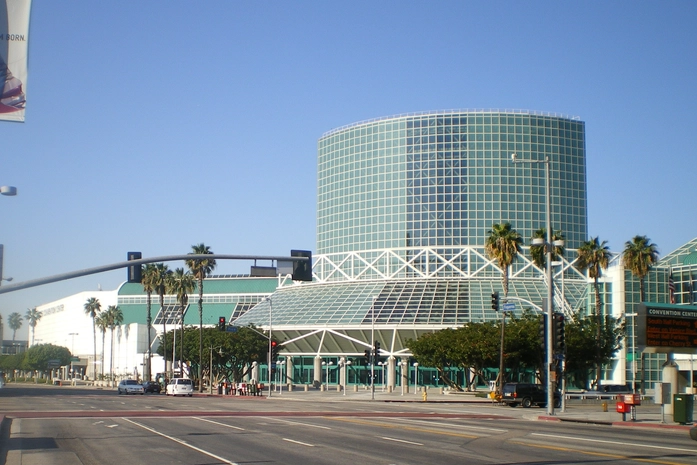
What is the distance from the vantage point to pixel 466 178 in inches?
5664

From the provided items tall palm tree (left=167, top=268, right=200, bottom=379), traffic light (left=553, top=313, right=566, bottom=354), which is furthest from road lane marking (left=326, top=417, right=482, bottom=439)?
tall palm tree (left=167, top=268, right=200, bottom=379)

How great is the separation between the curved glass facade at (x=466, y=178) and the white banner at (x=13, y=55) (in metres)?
124

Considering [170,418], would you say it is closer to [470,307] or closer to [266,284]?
[470,307]

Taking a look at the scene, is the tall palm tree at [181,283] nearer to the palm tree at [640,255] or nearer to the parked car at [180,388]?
the parked car at [180,388]

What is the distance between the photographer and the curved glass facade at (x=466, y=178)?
14325 cm

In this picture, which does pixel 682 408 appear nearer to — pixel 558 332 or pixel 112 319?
pixel 558 332

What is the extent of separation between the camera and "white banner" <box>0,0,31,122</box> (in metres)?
19.5

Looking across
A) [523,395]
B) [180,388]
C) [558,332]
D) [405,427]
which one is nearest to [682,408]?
[558,332]

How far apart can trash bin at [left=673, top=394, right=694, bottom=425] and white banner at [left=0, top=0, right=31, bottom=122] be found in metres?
33.1

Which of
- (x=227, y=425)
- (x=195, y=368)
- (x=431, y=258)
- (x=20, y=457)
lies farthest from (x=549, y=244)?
(x=431, y=258)

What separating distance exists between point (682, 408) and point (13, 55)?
112ft

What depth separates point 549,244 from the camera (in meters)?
49.5

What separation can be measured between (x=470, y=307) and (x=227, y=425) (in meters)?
72.6

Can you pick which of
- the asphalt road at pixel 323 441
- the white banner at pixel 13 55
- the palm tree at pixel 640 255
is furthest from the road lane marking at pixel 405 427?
the palm tree at pixel 640 255
